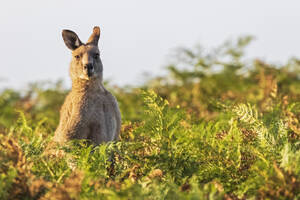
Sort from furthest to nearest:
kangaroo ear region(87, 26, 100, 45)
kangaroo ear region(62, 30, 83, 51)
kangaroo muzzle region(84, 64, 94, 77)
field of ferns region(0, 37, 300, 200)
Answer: kangaroo ear region(87, 26, 100, 45)
kangaroo ear region(62, 30, 83, 51)
kangaroo muzzle region(84, 64, 94, 77)
field of ferns region(0, 37, 300, 200)

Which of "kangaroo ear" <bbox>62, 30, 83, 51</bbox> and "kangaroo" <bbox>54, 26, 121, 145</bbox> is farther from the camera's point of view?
"kangaroo ear" <bbox>62, 30, 83, 51</bbox>

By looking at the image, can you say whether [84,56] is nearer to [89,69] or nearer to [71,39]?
[89,69]

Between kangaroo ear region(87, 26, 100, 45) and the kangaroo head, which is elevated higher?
kangaroo ear region(87, 26, 100, 45)

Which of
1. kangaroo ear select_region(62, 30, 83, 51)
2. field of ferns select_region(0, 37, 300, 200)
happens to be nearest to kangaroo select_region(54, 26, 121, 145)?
kangaroo ear select_region(62, 30, 83, 51)

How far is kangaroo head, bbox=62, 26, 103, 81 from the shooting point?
4988 mm

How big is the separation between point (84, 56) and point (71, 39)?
1.47 ft

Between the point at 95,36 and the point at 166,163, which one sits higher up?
the point at 95,36

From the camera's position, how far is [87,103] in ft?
16.8

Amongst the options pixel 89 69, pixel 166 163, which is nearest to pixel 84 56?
pixel 89 69

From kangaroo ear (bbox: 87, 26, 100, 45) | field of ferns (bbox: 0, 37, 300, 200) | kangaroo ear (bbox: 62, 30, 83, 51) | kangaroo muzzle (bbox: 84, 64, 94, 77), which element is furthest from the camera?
kangaroo ear (bbox: 87, 26, 100, 45)

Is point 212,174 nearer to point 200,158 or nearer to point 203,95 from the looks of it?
point 200,158

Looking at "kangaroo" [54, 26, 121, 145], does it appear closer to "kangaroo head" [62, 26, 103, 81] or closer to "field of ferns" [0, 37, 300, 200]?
"kangaroo head" [62, 26, 103, 81]

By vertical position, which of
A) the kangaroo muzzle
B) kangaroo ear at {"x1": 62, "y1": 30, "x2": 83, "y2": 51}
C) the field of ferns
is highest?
kangaroo ear at {"x1": 62, "y1": 30, "x2": 83, "y2": 51}

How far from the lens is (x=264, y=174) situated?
289 cm
